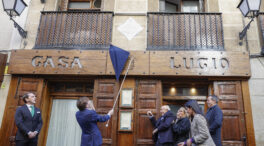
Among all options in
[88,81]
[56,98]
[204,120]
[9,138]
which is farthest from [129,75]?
[9,138]

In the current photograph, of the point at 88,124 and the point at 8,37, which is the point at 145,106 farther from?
the point at 8,37

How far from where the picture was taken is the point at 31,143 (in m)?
4.39

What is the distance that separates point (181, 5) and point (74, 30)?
135 inches

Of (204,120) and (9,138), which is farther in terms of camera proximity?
(9,138)

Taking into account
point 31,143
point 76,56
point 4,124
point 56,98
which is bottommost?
point 31,143

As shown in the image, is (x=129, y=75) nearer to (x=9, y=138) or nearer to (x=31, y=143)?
(x=31, y=143)

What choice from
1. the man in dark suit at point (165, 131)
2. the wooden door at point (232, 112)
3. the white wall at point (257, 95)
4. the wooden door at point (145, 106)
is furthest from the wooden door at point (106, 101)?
the white wall at point (257, 95)

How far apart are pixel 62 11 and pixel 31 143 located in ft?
12.3

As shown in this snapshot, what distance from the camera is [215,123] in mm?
3852

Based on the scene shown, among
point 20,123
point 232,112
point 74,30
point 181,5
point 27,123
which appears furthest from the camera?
point 181,5

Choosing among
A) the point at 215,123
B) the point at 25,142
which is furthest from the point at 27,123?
the point at 215,123

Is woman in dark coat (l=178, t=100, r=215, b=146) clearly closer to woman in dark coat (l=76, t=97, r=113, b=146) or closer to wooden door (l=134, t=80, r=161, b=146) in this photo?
woman in dark coat (l=76, t=97, r=113, b=146)

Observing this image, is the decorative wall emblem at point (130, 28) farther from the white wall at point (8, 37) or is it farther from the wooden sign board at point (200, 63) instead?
the white wall at point (8, 37)

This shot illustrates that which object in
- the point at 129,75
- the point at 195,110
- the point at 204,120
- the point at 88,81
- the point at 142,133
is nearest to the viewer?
the point at 204,120
